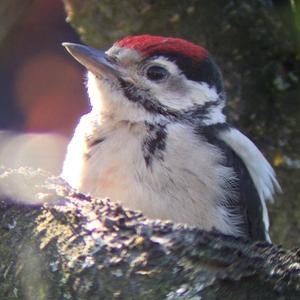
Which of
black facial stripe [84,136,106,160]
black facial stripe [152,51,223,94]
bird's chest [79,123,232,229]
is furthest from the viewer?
black facial stripe [152,51,223,94]

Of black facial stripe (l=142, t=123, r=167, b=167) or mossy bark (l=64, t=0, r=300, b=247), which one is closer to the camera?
black facial stripe (l=142, t=123, r=167, b=167)

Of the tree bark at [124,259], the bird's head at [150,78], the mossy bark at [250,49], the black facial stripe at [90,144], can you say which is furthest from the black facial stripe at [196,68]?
the tree bark at [124,259]

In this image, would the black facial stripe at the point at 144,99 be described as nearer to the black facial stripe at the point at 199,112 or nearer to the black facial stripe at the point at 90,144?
the black facial stripe at the point at 199,112

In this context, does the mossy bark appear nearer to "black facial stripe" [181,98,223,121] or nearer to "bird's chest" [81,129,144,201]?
"black facial stripe" [181,98,223,121]

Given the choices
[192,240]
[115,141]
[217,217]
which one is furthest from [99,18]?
[192,240]

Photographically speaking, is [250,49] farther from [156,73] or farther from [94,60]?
[94,60]

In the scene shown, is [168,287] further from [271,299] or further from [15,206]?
[15,206]

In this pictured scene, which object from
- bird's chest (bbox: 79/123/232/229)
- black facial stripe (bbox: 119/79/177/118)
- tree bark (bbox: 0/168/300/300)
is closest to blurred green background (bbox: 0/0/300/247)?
black facial stripe (bbox: 119/79/177/118)
